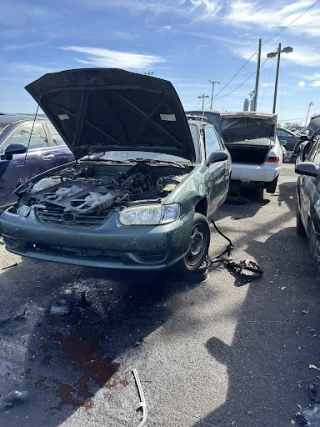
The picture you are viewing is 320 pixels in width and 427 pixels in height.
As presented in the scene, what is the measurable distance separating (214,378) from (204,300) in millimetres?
1097

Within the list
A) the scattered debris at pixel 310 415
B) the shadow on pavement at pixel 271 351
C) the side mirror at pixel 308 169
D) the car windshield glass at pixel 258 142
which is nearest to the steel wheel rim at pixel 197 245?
the shadow on pavement at pixel 271 351

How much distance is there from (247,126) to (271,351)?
631cm

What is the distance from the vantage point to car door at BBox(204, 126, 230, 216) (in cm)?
432

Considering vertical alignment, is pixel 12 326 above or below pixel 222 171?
below

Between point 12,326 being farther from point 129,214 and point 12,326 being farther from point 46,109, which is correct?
point 46,109

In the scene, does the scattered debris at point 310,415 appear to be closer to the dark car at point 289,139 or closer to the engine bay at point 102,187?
the engine bay at point 102,187

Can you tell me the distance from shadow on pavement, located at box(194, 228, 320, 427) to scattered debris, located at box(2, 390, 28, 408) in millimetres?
1153

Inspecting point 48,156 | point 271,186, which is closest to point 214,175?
point 48,156

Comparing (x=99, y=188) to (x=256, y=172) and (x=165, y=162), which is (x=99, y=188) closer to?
(x=165, y=162)

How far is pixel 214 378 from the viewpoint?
96.7 inches

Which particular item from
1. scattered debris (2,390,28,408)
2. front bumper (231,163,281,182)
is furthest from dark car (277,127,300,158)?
scattered debris (2,390,28,408)

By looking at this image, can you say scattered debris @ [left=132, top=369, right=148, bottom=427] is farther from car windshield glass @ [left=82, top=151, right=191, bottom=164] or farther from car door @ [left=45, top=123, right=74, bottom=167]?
car door @ [left=45, top=123, right=74, bottom=167]

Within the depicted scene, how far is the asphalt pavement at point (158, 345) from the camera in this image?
220 cm

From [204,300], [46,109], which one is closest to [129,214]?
[204,300]
